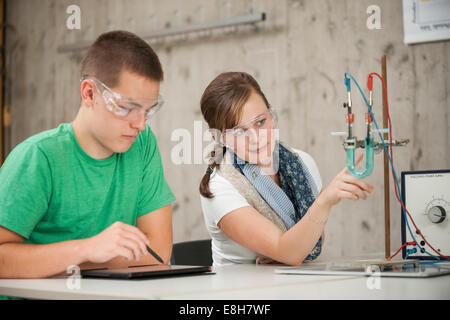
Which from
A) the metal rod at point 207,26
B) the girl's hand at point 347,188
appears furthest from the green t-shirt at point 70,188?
the metal rod at point 207,26

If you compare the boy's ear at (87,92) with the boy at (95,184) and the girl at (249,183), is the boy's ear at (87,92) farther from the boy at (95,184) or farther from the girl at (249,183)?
the girl at (249,183)

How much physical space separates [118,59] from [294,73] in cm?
147

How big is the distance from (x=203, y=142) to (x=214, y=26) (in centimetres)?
65

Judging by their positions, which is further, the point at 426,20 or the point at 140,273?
the point at 426,20

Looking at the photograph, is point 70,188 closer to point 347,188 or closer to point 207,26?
point 347,188

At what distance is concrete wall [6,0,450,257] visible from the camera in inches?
89.8

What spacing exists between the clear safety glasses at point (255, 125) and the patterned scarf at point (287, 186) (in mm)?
115

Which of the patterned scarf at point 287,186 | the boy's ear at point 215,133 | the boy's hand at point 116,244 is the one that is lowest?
the boy's hand at point 116,244

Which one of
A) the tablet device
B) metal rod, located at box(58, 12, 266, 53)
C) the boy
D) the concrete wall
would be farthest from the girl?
metal rod, located at box(58, 12, 266, 53)

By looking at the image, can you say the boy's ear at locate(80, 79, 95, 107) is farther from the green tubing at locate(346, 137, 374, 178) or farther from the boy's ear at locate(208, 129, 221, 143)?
the green tubing at locate(346, 137, 374, 178)

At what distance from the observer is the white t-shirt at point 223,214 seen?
58.3 inches

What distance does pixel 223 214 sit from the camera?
1474 mm

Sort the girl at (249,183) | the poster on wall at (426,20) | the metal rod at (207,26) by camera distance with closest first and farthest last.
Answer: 1. the girl at (249,183)
2. the poster on wall at (426,20)
3. the metal rod at (207,26)

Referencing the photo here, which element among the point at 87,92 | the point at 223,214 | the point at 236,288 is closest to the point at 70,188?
the point at 87,92
